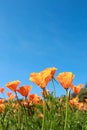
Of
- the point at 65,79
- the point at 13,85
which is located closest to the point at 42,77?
the point at 65,79

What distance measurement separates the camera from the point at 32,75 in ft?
13.1

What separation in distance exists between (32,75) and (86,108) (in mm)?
4400

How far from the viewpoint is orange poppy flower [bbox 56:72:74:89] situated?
376cm

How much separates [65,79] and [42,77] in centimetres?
24

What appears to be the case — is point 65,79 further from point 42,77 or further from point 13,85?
point 13,85

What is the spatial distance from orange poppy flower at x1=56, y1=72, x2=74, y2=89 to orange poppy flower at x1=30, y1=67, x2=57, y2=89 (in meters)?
0.12

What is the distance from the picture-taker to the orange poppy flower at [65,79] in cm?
376

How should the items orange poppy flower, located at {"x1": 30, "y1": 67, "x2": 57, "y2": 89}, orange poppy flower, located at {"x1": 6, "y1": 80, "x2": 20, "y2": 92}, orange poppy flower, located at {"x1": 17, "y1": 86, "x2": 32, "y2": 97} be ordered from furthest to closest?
orange poppy flower, located at {"x1": 17, "y1": 86, "x2": 32, "y2": 97}, orange poppy flower, located at {"x1": 6, "y1": 80, "x2": 20, "y2": 92}, orange poppy flower, located at {"x1": 30, "y1": 67, "x2": 57, "y2": 89}

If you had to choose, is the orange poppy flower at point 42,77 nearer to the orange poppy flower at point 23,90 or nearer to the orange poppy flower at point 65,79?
the orange poppy flower at point 65,79

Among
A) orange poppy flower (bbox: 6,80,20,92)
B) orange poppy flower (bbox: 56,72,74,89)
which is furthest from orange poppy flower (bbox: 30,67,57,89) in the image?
orange poppy flower (bbox: 6,80,20,92)

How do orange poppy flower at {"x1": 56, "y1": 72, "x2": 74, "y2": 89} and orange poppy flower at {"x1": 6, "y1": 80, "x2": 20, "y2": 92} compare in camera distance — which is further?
orange poppy flower at {"x1": 6, "y1": 80, "x2": 20, "y2": 92}

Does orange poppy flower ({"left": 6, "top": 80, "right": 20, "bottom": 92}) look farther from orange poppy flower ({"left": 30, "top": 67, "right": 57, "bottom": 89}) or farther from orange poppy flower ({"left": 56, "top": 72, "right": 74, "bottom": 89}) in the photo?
orange poppy flower ({"left": 56, "top": 72, "right": 74, "bottom": 89})

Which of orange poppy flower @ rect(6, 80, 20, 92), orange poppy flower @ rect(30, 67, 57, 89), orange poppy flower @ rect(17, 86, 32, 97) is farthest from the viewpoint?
orange poppy flower @ rect(17, 86, 32, 97)

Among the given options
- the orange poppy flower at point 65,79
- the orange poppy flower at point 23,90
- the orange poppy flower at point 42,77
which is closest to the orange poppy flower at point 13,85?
the orange poppy flower at point 23,90
